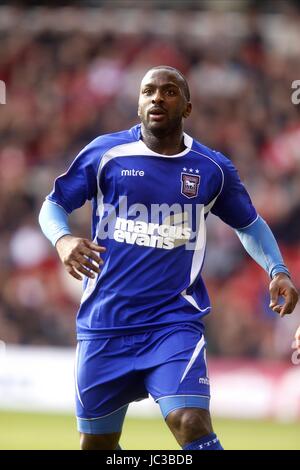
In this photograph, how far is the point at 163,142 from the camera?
24.6 feet

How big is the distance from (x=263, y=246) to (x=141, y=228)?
3.11ft

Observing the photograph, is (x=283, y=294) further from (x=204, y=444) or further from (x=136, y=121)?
(x=136, y=121)

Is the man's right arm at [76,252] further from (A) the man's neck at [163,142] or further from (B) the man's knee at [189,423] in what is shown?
(B) the man's knee at [189,423]

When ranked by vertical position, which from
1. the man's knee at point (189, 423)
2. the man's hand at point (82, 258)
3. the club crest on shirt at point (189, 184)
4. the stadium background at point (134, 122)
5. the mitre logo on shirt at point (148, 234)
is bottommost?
→ the man's knee at point (189, 423)

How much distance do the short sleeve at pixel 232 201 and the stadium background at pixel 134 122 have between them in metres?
6.91

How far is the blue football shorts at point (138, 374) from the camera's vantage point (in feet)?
22.8

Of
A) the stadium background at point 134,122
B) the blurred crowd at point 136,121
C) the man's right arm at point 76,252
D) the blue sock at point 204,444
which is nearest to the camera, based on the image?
the blue sock at point 204,444

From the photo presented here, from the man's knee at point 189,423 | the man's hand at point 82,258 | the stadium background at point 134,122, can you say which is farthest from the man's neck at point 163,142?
the stadium background at point 134,122

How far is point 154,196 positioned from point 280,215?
35.7 feet

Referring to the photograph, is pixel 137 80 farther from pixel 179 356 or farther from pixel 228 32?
pixel 179 356

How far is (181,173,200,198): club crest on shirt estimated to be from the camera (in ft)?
24.4

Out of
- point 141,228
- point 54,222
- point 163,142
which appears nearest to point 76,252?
point 54,222
